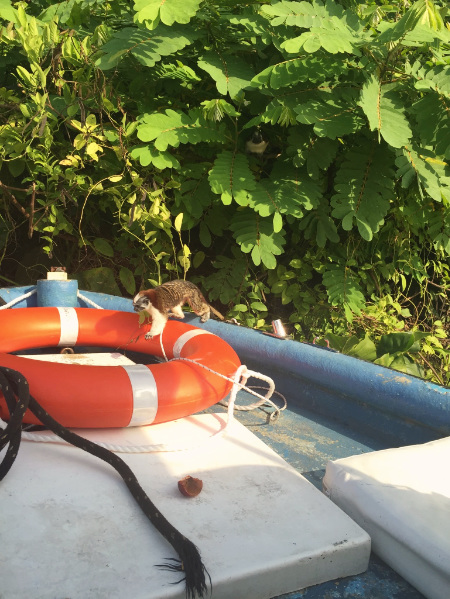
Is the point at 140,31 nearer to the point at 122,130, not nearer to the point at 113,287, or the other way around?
the point at 122,130

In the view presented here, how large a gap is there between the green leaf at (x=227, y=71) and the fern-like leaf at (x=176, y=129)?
0.24m

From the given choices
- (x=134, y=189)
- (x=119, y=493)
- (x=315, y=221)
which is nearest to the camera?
(x=119, y=493)

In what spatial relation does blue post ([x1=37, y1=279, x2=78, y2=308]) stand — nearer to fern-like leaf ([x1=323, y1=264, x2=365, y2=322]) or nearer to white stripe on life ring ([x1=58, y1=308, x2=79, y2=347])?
white stripe on life ring ([x1=58, y1=308, x2=79, y2=347])

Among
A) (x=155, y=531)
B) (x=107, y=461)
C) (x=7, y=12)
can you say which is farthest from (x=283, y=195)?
(x=155, y=531)

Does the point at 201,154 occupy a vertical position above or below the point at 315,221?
above

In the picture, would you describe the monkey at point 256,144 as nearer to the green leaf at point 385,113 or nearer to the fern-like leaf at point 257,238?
the fern-like leaf at point 257,238

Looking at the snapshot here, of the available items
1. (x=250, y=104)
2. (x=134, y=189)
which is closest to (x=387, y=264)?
(x=250, y=104)

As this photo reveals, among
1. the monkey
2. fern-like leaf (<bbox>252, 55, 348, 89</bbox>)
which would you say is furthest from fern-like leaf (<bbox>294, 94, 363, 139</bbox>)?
the monkey

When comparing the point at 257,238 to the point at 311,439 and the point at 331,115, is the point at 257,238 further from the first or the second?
the point at 311,439

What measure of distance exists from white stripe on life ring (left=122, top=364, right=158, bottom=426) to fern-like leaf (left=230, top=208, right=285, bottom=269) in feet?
4.83

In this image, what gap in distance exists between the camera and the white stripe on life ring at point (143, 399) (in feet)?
5.23

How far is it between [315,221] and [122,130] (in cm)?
125

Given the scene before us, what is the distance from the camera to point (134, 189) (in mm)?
3148

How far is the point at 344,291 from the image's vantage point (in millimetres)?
3441
